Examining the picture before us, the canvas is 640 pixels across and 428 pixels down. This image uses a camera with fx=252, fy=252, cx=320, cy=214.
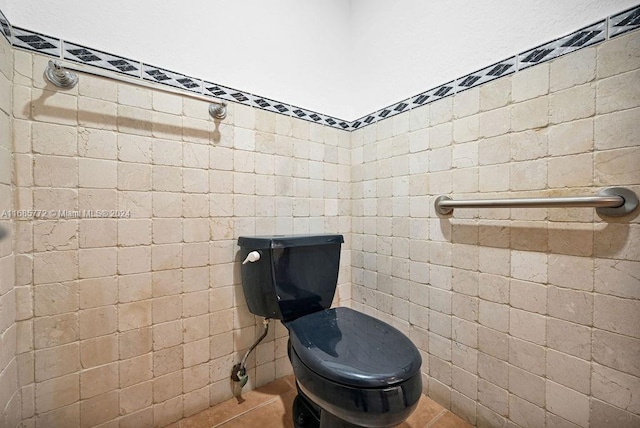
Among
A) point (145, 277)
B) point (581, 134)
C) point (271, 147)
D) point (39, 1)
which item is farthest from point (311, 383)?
point (39, 1)

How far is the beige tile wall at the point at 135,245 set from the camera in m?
0.76

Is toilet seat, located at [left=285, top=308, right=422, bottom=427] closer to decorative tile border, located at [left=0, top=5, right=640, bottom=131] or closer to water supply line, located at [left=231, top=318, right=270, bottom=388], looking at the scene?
water supply line, located at [left=231, top=318, right=270, bottom=388]

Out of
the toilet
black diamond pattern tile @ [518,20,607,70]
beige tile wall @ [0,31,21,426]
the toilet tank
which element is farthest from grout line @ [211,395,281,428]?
black diamond pattern tile @ [518,20,607,70]

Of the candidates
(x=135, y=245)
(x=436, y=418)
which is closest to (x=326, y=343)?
(x=436, y=418)

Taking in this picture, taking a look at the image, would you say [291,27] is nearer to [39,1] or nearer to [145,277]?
[39,1]

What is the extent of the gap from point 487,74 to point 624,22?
0.31m

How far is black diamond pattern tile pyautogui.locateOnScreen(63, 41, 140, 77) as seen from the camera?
0.80 meters

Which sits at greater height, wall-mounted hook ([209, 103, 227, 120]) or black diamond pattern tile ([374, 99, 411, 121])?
black diamond pattern tile ([374, 99, 411, 121])

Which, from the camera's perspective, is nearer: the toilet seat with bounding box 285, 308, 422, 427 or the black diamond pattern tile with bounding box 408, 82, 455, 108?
the toilet seat with bounding box 285, 308, 422, 427

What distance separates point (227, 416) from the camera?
3.23 feet

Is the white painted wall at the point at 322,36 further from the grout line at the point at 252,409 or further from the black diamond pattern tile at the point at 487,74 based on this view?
the grout line at the point at 252,409

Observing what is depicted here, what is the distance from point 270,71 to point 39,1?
2.43ft

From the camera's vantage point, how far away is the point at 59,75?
752 mm

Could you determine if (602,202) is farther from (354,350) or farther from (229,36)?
(229,36)
